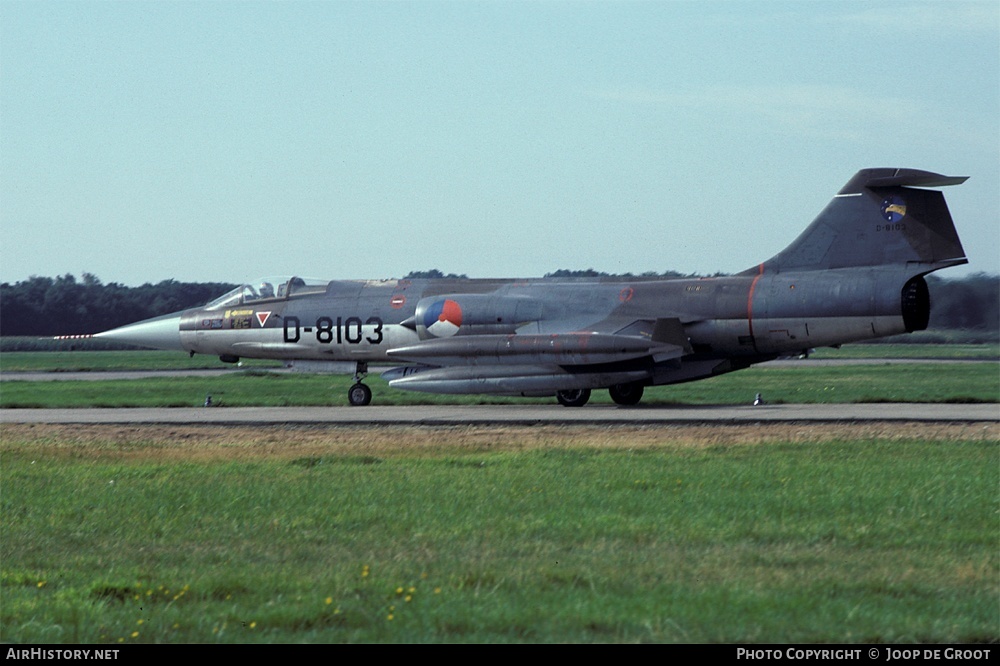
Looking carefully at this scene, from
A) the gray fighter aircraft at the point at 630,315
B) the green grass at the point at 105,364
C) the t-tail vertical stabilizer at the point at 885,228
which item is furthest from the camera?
the green grass at the point at 105,364

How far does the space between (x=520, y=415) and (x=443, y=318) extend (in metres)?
3.46

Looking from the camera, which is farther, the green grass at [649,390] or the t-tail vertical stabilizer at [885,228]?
the green grass at [649,390]

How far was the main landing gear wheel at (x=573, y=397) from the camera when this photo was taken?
81.7ft

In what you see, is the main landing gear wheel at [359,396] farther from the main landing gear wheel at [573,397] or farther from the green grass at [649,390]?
the main landing gear wheel at [573,397]

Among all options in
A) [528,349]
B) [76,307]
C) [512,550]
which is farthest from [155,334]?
[76,307]

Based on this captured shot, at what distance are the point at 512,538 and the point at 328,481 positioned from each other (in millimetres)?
3951

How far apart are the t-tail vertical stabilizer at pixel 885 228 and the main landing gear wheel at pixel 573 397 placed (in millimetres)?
5266

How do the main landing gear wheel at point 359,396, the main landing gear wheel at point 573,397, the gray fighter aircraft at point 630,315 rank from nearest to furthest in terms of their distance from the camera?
the gray fighter aircraft at point 630,315 → the main landing gear wheel at point 573,397 → the main landing gear wheel at point 359,396

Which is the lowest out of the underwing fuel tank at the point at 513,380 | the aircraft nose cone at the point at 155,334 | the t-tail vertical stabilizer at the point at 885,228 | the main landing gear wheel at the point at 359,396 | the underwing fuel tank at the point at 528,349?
the main landing gear wheel at the point at 359,396

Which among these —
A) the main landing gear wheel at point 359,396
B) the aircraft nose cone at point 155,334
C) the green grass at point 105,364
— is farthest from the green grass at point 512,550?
the green grass at point 105,364

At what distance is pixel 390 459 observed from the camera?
1483 cm

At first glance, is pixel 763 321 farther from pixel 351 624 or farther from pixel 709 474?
pixel 351 624

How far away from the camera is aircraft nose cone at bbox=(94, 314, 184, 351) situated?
27.9 meters

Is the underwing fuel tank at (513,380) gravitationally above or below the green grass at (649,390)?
above
